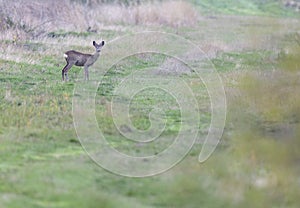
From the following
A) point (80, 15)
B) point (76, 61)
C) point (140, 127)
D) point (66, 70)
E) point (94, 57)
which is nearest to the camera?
point (140, 127)

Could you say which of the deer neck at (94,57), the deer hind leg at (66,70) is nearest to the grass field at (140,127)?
the deer hind leg at (66,70)

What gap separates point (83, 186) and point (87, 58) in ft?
23.0

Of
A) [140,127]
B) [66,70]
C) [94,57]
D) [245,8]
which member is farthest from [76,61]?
[245,8]

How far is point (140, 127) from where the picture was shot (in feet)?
40.4

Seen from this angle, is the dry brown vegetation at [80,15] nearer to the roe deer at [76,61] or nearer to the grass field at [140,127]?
the grass field at [140,127]

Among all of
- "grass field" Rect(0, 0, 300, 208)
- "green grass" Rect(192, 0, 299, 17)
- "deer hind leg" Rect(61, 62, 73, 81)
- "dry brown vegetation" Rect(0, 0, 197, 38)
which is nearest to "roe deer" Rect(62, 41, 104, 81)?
"deer hind leg" Rect(61, 62, 73, 81)

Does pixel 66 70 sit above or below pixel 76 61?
below

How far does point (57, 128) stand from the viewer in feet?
39.0

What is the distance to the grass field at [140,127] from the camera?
9109 millimetres

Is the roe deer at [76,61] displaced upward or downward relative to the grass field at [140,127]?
upward

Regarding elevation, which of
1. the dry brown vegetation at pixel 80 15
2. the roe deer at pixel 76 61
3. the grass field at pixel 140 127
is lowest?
the grass field at pixel 140 127

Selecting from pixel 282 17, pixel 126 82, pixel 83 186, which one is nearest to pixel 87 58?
pixel 126 82

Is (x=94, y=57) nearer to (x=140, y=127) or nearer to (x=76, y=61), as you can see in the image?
(x=76, y=61)

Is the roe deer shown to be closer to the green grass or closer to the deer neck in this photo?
the deer neck
